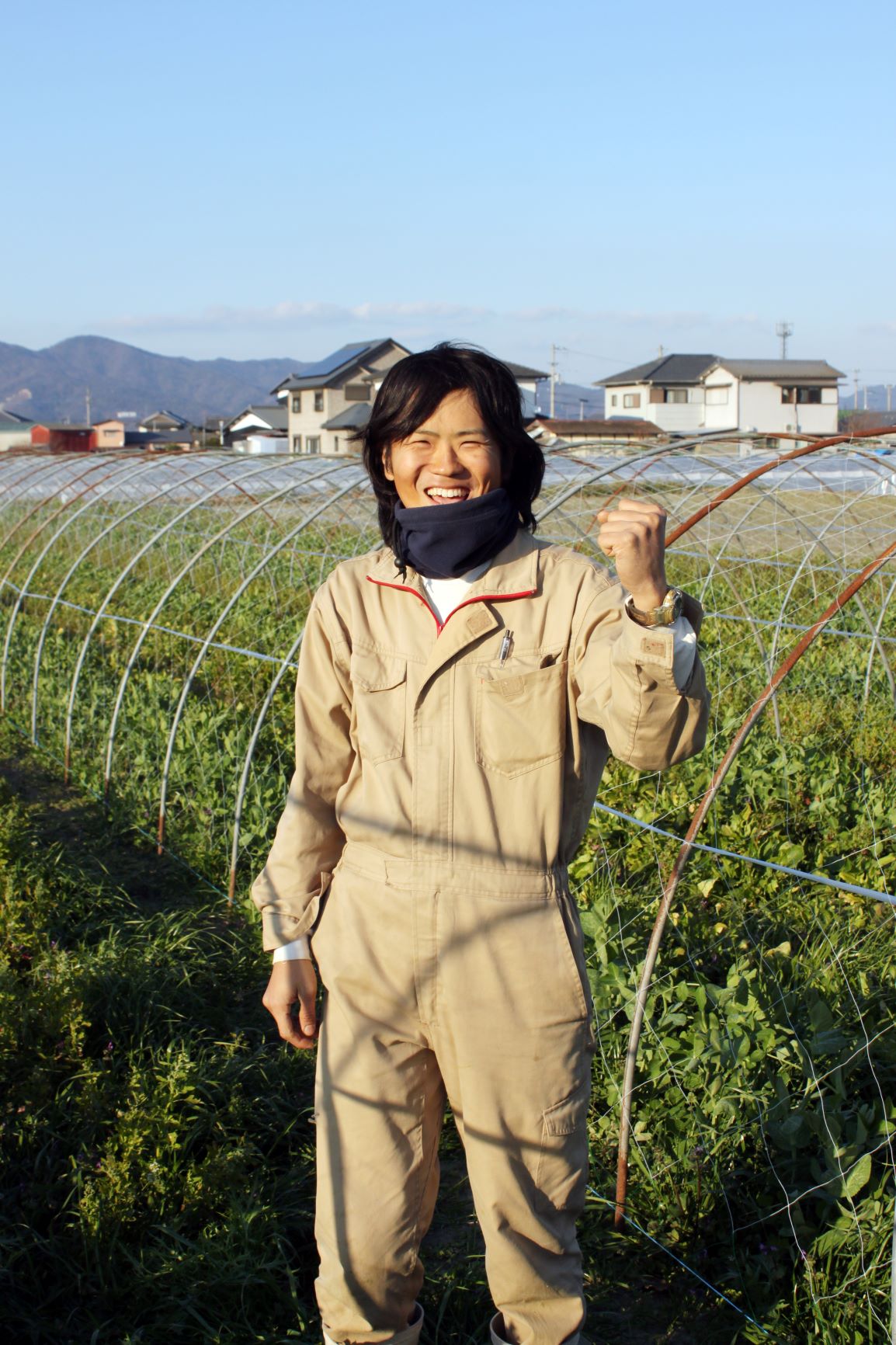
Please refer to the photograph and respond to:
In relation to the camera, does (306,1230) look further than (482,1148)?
Yes

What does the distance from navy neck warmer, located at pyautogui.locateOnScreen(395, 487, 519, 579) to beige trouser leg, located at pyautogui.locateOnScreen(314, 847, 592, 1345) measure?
49cm

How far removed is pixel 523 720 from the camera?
171 centimetres

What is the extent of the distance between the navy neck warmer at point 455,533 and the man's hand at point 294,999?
2.38 feet

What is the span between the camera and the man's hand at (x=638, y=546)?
57.9 inches

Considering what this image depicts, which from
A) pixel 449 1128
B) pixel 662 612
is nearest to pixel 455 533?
pixel 662 612

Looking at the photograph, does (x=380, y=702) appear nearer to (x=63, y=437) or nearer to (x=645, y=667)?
(x=645, y=667)

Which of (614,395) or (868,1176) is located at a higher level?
(614,395)

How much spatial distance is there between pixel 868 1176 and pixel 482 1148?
3.84 ft

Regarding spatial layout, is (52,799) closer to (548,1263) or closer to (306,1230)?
(306,1230)

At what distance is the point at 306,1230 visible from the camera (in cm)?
268

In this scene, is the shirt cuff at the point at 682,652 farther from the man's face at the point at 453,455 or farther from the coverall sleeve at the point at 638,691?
the man's face at the point at 453,455

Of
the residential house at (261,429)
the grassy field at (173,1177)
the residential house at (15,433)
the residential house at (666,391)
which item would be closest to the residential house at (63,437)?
the residential house at (15,433)

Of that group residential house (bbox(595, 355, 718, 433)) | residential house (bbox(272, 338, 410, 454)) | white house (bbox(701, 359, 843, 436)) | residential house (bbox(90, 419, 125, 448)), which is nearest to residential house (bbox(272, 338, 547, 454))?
residential house (bbox(272, 338, 410, 454))

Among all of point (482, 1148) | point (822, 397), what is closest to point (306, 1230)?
point (482, 1148)
